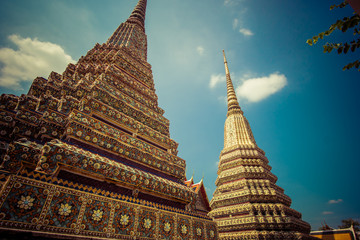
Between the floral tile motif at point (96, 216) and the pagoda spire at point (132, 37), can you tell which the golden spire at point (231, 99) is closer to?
the pagoda spire at point (132, 37)

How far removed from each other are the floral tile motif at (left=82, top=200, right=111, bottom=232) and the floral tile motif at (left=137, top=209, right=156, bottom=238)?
0.74m

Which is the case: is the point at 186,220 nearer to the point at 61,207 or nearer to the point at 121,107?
the point at 61,207

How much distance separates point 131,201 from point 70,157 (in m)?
1.48

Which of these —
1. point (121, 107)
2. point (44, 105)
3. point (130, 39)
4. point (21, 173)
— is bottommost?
point (21, 173)

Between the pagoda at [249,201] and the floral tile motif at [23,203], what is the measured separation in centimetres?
1067

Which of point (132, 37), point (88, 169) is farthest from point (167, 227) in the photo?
point (132, 37)

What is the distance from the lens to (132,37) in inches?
449

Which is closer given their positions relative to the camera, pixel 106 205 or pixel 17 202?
pixel 17 202

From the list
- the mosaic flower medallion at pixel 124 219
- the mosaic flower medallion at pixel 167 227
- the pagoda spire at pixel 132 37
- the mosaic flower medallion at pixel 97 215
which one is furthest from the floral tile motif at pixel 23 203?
the pagoda spire at pixel 132 37

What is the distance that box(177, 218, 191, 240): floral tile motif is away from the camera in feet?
13.7

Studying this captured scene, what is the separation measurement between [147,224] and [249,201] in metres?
9.47

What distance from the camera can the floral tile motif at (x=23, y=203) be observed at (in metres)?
2.33

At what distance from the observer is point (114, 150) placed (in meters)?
4.48

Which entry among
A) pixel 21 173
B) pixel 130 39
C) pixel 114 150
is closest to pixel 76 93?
pixel 114 150
